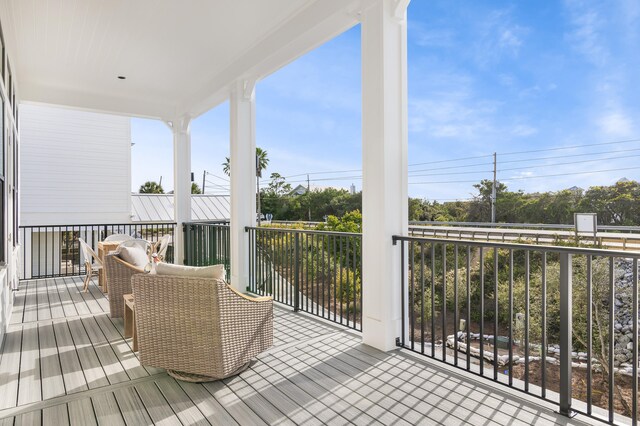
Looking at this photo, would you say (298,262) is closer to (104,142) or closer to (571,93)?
(104,142)

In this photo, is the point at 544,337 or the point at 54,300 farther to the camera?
the point at 54,300

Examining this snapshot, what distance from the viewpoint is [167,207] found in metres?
14.0

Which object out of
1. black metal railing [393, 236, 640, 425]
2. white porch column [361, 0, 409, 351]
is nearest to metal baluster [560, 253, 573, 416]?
black metal railing [393, 236, 640, 425]

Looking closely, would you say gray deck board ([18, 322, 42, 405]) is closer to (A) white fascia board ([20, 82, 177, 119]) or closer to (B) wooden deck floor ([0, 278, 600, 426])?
(B) wooden deck floor ([0, 278, 600, 426])

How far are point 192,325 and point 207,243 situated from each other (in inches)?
172

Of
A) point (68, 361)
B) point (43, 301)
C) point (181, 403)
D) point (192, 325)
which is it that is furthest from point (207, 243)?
point (181, 403)

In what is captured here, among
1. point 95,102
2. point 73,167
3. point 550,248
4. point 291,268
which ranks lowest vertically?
point 291,268

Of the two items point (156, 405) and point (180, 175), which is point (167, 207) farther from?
point (156, 405)

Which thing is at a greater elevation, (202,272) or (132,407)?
(202,272)

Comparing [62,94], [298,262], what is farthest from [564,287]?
[62,94]

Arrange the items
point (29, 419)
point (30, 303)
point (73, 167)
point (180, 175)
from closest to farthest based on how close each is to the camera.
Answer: point (29, 419)
point (30, 303)
point (180, 175)
point (73, 167)

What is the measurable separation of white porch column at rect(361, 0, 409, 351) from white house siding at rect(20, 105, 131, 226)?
10.2 meters

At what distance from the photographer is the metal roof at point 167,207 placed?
42.8ft

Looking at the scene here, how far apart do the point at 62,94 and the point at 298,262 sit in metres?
5.38
